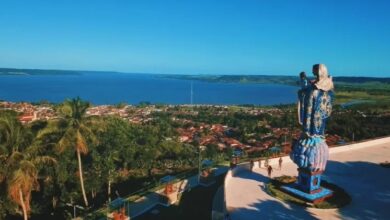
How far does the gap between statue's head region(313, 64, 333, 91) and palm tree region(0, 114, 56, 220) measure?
12171 mm

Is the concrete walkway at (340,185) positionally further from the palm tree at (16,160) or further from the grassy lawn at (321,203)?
the palm tree at (16,160)

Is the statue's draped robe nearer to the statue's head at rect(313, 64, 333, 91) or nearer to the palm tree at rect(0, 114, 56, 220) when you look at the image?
the statue's head at rect(313, 64, 333, 91)

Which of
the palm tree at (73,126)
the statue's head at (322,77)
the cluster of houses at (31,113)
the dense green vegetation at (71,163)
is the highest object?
the statue's head at (322,77)

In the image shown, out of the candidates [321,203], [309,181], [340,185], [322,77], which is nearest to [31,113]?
[340,185]

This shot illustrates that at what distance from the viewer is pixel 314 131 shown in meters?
16.0

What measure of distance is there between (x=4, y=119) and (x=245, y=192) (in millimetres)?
10827

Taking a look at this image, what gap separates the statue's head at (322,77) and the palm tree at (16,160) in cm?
1217

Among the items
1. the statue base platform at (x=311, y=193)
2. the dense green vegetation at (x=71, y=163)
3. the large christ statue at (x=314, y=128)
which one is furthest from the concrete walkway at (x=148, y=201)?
the large christ statue at (x=314, y=128)

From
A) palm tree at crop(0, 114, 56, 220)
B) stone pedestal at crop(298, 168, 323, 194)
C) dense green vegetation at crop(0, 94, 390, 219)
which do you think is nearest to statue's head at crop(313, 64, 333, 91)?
stone pedestal at crop(298, 168, 323, 194)

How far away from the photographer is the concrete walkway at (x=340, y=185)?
14344mm

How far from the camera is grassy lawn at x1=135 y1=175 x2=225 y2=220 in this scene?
49.3 ft

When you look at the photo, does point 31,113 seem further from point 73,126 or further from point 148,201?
point 148,201

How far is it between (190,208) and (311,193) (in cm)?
517

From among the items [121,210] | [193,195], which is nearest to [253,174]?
[193,195]
